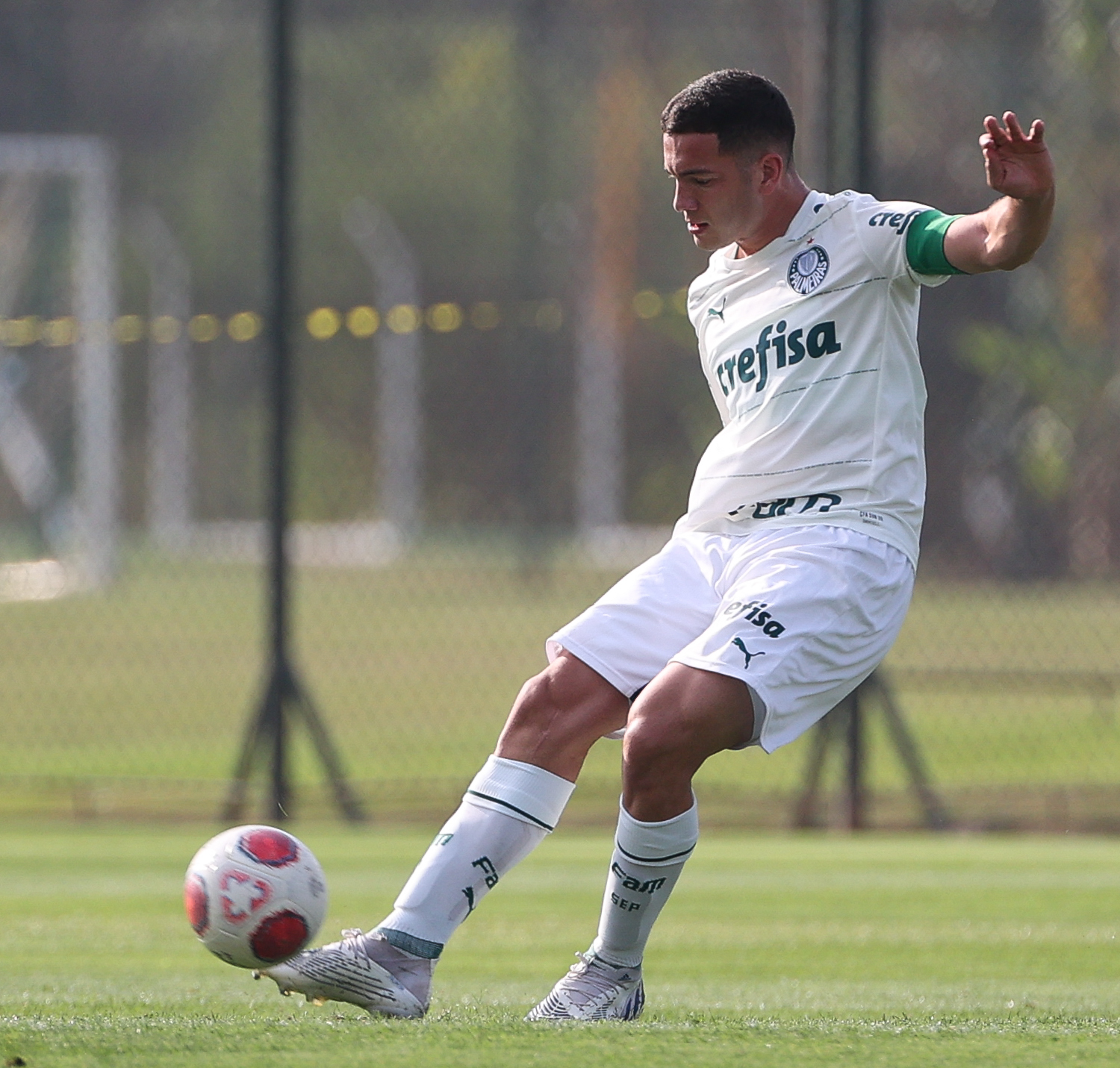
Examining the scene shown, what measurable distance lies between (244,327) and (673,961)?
4.85m

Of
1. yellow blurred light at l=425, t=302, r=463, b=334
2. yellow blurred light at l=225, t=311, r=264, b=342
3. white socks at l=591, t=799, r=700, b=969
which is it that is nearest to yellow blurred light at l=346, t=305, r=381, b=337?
yellow blurred light at l=425, t=302, r=463, b=334

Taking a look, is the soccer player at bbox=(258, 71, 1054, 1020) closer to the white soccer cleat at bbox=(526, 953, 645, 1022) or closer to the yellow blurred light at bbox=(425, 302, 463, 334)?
the white soccer cleat at bbox=(526, 953, 645, 1022)

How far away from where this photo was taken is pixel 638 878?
4.14 meters

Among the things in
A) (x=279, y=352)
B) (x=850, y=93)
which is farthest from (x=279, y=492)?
(x=850, y=93)

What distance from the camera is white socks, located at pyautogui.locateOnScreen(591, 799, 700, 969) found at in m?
4.11

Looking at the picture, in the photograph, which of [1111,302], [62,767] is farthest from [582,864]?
[1111,302]

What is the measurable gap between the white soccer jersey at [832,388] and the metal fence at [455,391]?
4430 mm

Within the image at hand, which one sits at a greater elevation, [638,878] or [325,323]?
[325,323]

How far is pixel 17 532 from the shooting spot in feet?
71.8

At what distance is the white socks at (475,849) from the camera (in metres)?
4.07

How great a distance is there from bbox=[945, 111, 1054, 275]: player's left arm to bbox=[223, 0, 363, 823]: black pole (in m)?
5.21

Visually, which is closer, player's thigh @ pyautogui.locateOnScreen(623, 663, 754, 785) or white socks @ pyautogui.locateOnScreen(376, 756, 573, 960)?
player's thigh @ pyautogui.locateOnScreen(623, 663, 754, 785)

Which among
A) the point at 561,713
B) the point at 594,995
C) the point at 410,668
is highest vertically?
the point at 561,713

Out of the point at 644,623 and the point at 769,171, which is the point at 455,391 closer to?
the point at 769,171
